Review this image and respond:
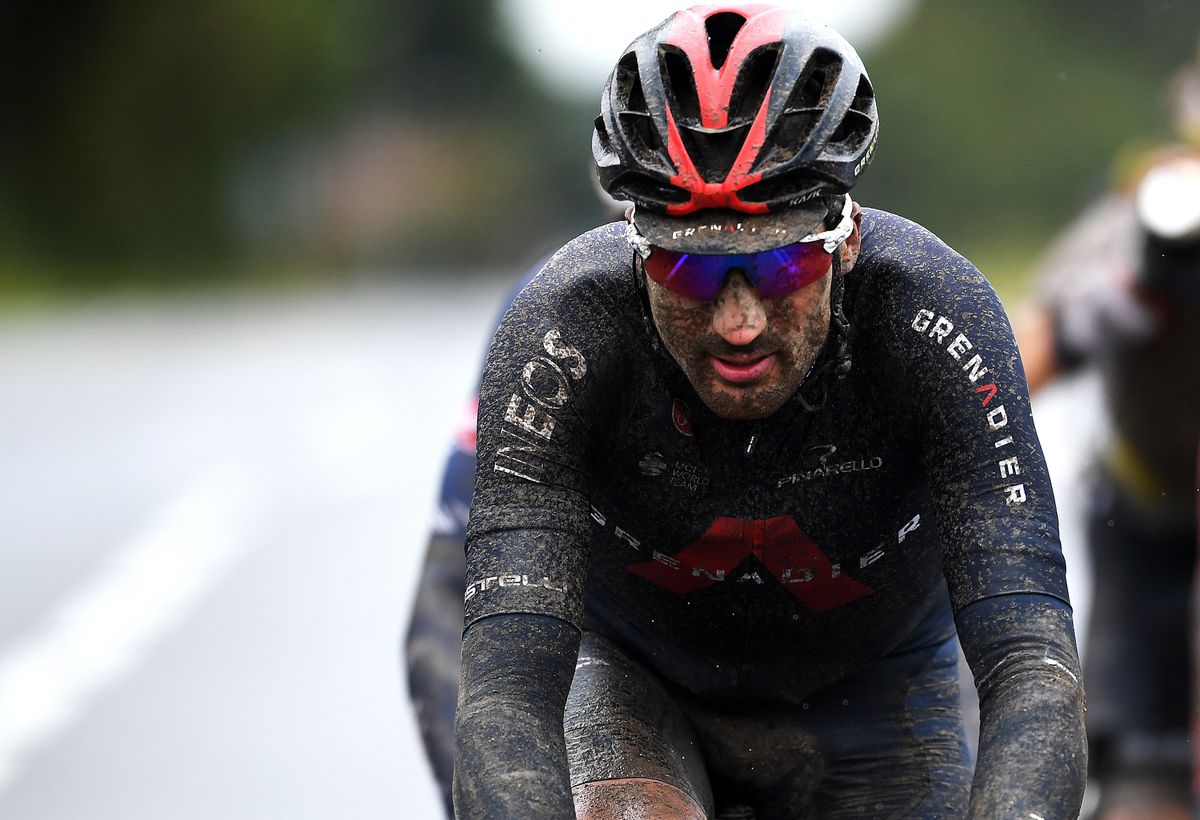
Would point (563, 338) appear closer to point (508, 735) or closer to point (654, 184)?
point (654, 184)

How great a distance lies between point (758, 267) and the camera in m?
3.17

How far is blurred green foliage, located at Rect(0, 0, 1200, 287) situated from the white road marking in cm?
1687

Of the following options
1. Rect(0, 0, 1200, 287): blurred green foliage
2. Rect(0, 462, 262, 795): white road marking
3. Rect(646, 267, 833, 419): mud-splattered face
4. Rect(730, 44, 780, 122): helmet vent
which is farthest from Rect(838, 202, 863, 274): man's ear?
Rect(0, 0, 1200, 287): blurred green foliage

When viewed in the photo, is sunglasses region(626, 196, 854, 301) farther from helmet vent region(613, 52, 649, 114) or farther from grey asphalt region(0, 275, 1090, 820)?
grey asphalt region(0, 275, 1090, 820)

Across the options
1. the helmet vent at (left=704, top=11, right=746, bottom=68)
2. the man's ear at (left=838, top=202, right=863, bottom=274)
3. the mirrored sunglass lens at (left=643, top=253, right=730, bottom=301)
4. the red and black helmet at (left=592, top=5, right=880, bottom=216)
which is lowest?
the mirrored sunglass lens at (left=643, top=253, right=730, bottom=301)

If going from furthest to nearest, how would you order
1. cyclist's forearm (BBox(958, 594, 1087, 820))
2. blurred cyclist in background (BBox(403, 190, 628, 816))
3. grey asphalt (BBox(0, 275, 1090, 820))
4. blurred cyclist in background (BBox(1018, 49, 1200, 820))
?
grey asphalt (BBox(0, 275, 1090, 820))
blurred cyclist in background (BBox(1018, 49, 1200, 820))
blurred cyclist in background (BBox(403, 190, 628, 816))
cyclist's forearm (BBox(958, 594, 1087, 820))

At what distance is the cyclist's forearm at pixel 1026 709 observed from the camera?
2.96 m

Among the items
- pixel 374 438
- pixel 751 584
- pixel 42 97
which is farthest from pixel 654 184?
pixel 42 97

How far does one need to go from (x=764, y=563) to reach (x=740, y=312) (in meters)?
0.63

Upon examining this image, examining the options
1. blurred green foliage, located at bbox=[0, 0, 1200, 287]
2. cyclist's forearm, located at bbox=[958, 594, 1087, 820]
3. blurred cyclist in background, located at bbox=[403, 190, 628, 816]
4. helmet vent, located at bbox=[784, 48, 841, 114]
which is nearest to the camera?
cyclist's forearm, located at bbox=[958, 594, 1087, 820]

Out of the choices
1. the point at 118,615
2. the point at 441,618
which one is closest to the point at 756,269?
the point at 441,618

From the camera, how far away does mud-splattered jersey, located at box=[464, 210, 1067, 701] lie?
3.25m

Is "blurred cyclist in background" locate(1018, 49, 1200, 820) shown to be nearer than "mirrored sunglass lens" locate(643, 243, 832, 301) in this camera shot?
No

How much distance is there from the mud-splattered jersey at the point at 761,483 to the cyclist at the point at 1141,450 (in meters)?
3.15
